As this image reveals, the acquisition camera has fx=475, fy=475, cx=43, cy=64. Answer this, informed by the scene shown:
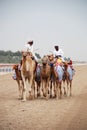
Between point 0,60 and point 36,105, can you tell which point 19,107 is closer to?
point 36,105

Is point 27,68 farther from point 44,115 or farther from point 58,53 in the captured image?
point 44,115

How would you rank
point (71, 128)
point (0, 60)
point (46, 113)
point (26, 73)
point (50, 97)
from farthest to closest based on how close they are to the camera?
1. point (0, 60)
2. point (50, 97)
3. point (26, 73)
4. point (46, 113)
5. point (71, 128)

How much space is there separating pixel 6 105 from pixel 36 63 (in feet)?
7.67

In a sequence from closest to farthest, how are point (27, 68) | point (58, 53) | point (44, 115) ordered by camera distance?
point (44, 115) → point (27, 68) → point (58, 53)

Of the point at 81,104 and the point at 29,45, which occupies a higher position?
the point at 29,45

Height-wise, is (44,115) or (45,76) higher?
(45,76)

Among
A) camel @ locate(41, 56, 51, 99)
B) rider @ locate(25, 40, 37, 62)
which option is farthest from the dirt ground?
rider @ locate(25, 40, 37, 62)

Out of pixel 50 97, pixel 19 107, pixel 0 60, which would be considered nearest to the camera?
pixel 19 107

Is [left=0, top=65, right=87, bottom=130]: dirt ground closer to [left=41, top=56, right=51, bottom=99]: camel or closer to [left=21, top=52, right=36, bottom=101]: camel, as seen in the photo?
[left=41, top=56, right=51, bottom=99]: camel

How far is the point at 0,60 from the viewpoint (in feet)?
146

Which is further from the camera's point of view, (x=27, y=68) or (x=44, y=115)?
(x=27, y=68)

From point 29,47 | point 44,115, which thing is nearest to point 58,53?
point 29,47

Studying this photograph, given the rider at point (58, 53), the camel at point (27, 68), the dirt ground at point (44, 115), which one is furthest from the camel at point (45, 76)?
the rider at point (58, 53)

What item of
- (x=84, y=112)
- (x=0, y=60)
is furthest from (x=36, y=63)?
(x=0, y=60)
